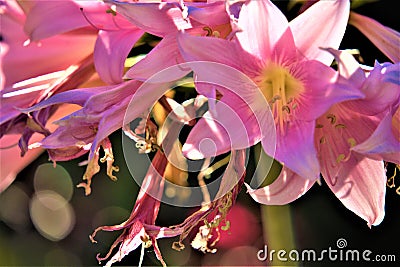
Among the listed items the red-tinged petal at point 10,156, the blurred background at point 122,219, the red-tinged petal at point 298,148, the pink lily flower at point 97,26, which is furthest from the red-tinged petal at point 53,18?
the blurred background at point 122,219

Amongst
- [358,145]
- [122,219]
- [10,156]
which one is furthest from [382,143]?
[122,219]

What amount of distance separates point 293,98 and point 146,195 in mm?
155

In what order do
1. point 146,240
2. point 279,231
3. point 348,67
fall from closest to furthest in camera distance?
point 348,67 < point 146,240 < point 279,231

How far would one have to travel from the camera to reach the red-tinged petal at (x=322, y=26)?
0.55m

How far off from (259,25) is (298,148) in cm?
9

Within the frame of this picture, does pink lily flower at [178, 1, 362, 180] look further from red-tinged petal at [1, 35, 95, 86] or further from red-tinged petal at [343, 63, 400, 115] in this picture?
red-tinged petal at [1, 35, 95, 86]

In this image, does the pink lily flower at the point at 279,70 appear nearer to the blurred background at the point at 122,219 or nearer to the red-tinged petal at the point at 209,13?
the red-tinged petal at the point at 209,13

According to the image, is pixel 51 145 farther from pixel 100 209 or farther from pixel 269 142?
pixel 100 209

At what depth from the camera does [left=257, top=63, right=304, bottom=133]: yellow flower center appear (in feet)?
1.92

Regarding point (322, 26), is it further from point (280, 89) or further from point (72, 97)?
point (72, 97)

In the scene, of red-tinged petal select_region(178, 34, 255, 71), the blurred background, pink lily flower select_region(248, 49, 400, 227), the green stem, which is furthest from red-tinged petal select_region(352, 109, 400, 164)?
the blurred background

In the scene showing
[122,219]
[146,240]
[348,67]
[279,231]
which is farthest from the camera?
[122,219]

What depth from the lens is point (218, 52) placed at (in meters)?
0.55

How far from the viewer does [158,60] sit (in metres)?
A: 0.58
